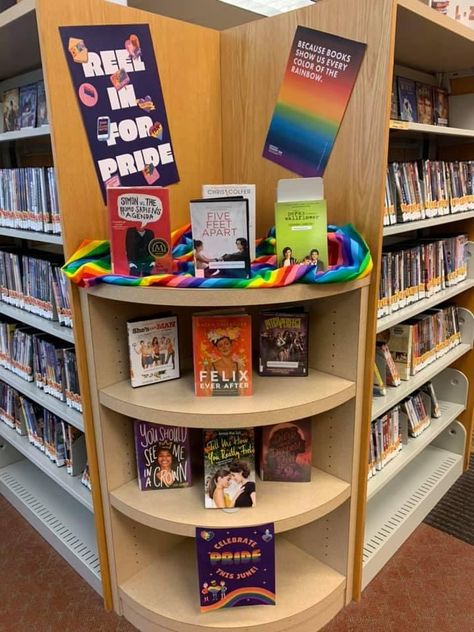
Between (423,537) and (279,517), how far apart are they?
0.95 metres

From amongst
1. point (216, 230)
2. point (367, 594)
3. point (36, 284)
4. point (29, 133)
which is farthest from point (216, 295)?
point (367, 594)

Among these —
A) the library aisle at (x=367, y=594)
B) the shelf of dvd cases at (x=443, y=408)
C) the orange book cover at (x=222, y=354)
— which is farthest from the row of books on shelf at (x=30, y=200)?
the shelf of dvd cases at (x=443, y=408)

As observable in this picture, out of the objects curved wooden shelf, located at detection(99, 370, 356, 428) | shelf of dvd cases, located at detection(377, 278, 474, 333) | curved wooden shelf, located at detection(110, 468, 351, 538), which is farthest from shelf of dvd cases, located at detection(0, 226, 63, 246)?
shelf of dvd cases, located at detection(377, 278, 474, 333)

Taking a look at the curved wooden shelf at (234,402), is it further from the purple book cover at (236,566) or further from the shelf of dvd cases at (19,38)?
the shelf of dvd cases at (19,38)

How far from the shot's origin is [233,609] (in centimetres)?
163

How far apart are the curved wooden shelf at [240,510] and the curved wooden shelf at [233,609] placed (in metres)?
0.31

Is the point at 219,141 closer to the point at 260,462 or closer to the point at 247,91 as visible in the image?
the point at 247,91

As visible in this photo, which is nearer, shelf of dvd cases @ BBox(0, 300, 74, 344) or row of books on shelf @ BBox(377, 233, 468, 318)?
shelf of dvd cases @ BBox(0, 300, 74, 344)

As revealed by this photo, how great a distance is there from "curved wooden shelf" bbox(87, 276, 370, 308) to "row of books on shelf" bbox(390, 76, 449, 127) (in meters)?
0.94

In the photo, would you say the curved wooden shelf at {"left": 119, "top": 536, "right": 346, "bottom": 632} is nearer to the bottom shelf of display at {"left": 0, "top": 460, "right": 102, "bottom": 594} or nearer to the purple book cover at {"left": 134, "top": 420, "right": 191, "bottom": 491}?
the bottom shelf of display at {"left": 0, "top": 460, "right": 102, "bottom": 594}

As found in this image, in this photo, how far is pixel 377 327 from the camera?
5.40 ft

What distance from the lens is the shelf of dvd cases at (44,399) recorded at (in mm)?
1771

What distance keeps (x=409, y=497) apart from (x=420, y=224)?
1.19 meters

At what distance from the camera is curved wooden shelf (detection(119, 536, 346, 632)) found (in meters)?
1.60
